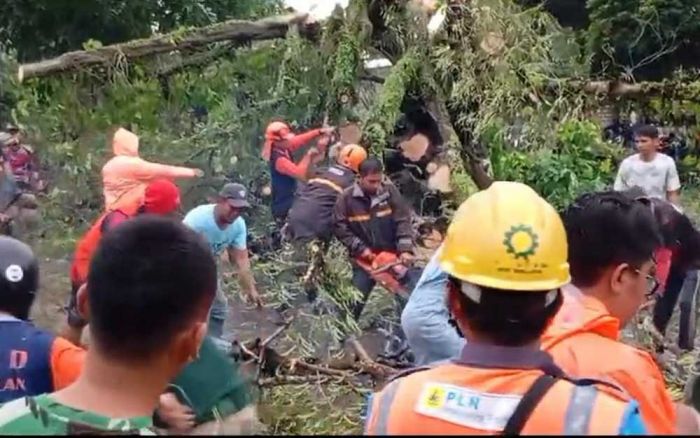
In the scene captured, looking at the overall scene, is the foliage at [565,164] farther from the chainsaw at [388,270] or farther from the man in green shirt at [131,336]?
the man in green shirt at [131,336]

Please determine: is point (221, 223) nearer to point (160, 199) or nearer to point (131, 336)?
point (160, 199)

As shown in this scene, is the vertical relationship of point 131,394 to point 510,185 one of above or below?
below

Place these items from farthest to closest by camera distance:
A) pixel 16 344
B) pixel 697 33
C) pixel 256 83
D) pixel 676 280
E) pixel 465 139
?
pixel 697 33
pixel 256 83
pixel 465 139
pixel 676 280
pixel 16 344

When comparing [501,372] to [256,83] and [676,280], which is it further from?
[256,83]

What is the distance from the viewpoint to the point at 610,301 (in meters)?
2.58

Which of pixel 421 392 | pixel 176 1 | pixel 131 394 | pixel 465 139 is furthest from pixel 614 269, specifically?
pixel 176 1

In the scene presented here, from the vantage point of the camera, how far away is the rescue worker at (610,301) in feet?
7.46

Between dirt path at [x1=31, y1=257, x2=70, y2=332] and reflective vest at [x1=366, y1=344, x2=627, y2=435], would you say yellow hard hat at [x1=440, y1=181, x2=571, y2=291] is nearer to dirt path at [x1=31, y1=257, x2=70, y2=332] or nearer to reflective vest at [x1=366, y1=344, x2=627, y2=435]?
reflective vest at [x1=366, y1=344, x2=627, y2=435]

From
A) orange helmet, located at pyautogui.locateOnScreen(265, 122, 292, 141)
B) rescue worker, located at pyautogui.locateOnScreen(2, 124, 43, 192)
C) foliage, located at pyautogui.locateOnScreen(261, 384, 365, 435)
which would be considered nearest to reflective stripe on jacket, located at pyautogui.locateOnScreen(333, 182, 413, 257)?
foliage, located at pyautogui.locateOnScreen(261, 384, 365, 435)

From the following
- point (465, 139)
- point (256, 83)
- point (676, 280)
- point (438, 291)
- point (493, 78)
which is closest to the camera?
point (438, 291)

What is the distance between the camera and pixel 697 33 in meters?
18.9

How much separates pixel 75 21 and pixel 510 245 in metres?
19.5

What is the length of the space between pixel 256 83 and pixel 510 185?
853 cm

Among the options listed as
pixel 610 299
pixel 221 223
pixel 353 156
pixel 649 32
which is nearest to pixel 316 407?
pixel 221 223
